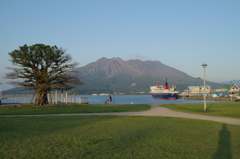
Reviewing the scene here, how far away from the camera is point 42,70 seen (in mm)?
35406

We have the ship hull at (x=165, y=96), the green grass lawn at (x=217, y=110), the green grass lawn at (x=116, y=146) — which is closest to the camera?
the green grass lawn at (x=116, y=146)

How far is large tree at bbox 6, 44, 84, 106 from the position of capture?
111 feet

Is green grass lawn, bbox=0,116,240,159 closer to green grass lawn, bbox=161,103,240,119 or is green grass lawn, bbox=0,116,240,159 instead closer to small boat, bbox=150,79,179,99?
green grass lawn, bbox=161,103,240,119

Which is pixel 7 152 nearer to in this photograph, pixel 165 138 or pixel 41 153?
pixel 41 153

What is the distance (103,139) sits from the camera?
9.24m

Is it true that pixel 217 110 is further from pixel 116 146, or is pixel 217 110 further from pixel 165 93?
pixel 165 93

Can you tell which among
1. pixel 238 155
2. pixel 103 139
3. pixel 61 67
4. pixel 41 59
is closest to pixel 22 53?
pixel 41 59

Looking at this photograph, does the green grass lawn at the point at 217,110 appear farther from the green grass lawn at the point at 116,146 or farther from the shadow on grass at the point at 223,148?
the green grass lawn at the point at 116,146

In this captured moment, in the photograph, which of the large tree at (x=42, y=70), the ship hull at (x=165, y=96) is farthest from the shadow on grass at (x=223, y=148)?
the ship hull at (x=165, y=96)

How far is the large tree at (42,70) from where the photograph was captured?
33.8m

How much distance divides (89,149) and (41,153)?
4.44ft

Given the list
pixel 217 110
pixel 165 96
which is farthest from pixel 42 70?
pixel 165 96

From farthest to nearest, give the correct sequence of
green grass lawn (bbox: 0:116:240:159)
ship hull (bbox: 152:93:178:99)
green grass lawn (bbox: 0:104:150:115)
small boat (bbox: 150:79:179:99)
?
small boat (bbox: 150:79:179:99) → ship hull (bbox: 152:93:178:99) → green grass lawn (bbox: 0:104:150:115) → green grass lawn (bbox: 0:116:240:159)

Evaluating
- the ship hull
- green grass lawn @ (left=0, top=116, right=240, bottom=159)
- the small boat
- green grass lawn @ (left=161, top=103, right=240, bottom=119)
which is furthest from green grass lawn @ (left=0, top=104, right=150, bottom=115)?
the small boat
